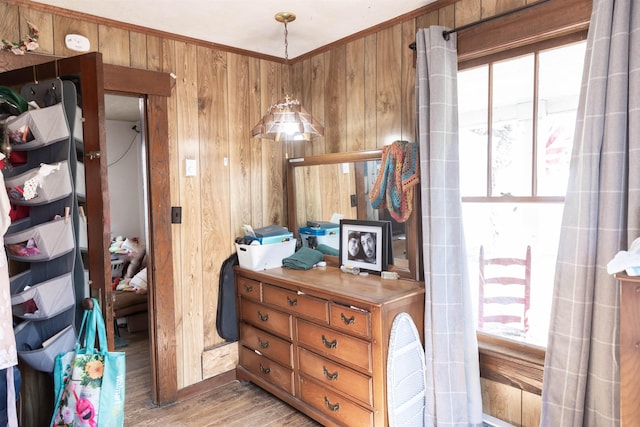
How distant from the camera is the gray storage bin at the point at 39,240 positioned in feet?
5.88

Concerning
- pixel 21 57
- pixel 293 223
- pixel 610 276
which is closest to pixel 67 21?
pixel 21 57

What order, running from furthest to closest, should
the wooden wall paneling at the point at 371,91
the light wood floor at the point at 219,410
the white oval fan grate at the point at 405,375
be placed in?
the wooden wall paneling at the point at 371,91 < the light wood floor at the point at 219,410 < the white oval fan grate at the point at 405,375

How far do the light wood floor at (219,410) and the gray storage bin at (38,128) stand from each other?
67.5 inches

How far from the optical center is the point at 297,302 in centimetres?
243

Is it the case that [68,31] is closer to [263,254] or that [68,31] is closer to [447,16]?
[263,254]

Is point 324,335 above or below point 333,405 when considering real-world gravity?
above

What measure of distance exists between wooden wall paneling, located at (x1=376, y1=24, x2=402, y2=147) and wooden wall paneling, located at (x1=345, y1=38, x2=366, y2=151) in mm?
141

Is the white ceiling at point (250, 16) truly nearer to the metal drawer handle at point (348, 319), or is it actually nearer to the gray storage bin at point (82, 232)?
the gray storage bin at point (82, 232)

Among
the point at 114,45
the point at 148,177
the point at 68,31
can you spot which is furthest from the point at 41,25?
the point at 148,177

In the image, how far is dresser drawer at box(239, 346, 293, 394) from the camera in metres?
2.56

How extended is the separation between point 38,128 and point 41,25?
0.80 meters

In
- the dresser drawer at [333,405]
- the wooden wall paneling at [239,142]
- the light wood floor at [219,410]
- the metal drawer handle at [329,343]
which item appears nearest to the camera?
the dresser drawer at [333,405]

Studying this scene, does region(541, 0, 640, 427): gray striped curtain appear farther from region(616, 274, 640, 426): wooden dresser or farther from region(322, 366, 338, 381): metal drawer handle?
region(322, 366, 338, 381): metal drawer handle

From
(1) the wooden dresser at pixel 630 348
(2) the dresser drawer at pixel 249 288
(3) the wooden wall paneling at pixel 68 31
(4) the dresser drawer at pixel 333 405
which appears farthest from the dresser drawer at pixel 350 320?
(3) the wooden wall paneling at pixel 68 31
